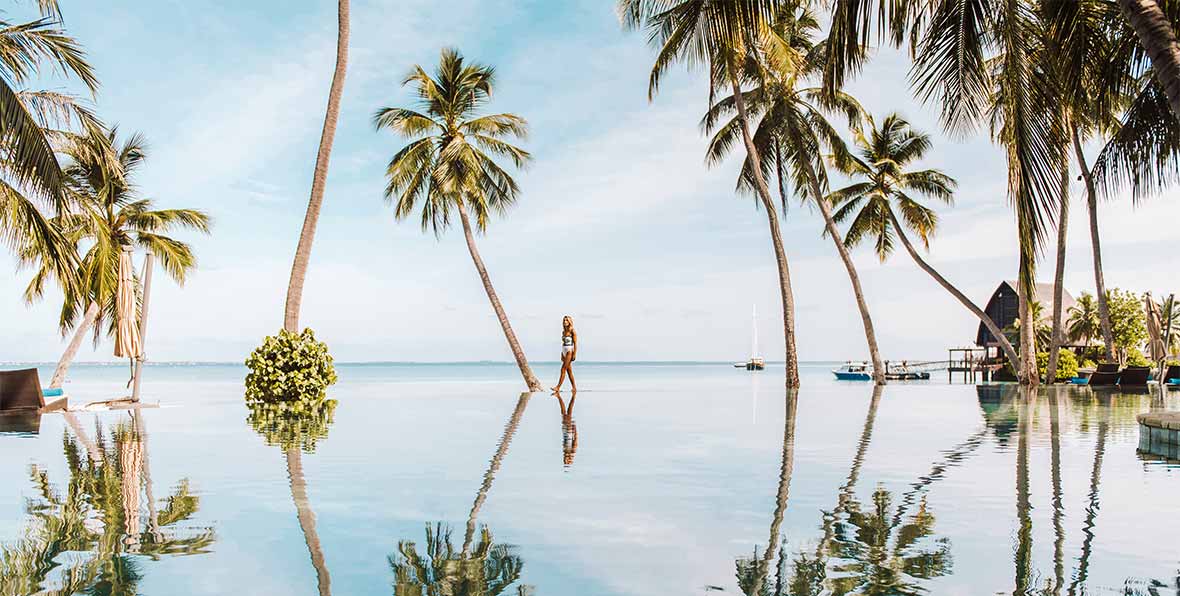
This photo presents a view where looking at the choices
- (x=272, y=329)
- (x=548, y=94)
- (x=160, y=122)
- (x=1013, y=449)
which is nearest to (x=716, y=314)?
(x=548, y=94)

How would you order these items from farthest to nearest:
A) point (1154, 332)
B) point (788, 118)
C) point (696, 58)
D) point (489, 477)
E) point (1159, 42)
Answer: point (1154, 332), point (788, 118), point (696, 58), point (489, 477), point (1159, 42)

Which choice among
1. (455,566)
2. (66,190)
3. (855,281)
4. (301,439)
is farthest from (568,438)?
(855,281)

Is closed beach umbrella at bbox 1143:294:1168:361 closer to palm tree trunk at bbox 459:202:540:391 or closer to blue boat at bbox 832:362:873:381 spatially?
palm tree trunk at bbox 459:202:540:391

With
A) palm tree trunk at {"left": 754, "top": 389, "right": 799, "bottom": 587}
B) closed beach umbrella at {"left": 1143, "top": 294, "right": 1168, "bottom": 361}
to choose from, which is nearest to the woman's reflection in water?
palm tree trunk at {"left": 754, "top": 389, "right": 799, "bottom": 587}

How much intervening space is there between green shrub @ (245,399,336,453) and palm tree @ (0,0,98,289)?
3.51 metres

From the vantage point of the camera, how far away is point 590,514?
16.0ft

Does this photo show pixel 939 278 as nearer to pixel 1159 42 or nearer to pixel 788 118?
pixel 788 118

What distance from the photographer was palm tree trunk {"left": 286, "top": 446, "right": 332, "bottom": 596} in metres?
3.48

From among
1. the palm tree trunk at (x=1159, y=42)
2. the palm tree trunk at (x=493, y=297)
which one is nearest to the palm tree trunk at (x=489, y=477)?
the palm tree trunk at (x=1159, y=42)

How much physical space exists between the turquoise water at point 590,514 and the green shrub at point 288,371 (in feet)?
18.4

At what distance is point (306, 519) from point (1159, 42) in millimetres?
6203

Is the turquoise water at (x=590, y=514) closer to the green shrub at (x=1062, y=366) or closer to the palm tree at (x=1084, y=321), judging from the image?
the green shrub at (x=1062, y=366)

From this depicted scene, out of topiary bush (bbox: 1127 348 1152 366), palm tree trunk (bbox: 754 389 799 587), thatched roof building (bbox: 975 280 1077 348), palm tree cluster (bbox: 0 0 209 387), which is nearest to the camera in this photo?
palm tree trunk (bbox: 754 389 799 587)

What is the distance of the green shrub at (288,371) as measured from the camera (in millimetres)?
15289
